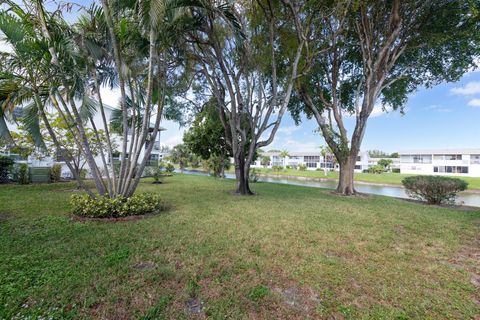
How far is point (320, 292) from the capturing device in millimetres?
2447

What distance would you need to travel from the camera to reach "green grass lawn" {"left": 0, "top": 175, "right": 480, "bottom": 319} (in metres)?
2.15

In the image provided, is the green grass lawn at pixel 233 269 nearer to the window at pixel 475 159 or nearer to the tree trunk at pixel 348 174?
the tree trunk at pixel 348 174

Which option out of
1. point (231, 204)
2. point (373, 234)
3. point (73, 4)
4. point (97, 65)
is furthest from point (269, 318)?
point (73, 4)

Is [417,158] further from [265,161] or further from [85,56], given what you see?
[85,56]

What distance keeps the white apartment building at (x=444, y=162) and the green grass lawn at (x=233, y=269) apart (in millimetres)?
45974

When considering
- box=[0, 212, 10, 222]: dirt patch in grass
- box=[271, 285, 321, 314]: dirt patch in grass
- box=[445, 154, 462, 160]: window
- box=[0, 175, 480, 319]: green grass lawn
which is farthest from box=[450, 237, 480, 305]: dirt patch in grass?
box=[445, 154, 462, 160]: window

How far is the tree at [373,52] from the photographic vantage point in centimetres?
813

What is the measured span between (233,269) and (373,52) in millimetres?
11264

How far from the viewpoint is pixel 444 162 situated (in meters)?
39.4

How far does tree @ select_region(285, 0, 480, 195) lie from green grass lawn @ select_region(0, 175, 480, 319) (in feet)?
21.2

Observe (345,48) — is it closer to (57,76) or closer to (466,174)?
(57,76)

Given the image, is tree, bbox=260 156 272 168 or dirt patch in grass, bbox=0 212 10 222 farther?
tree, bbox=260 156 272 168

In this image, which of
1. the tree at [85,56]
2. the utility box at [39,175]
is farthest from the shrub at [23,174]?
the tree at [85,56]

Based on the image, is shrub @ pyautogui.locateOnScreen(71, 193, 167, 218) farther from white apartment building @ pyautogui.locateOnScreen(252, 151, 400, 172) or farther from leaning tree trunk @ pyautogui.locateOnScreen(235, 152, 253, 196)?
white apartment building @ pyautogui.locateOnScreen(252, 151, 400, 172)
